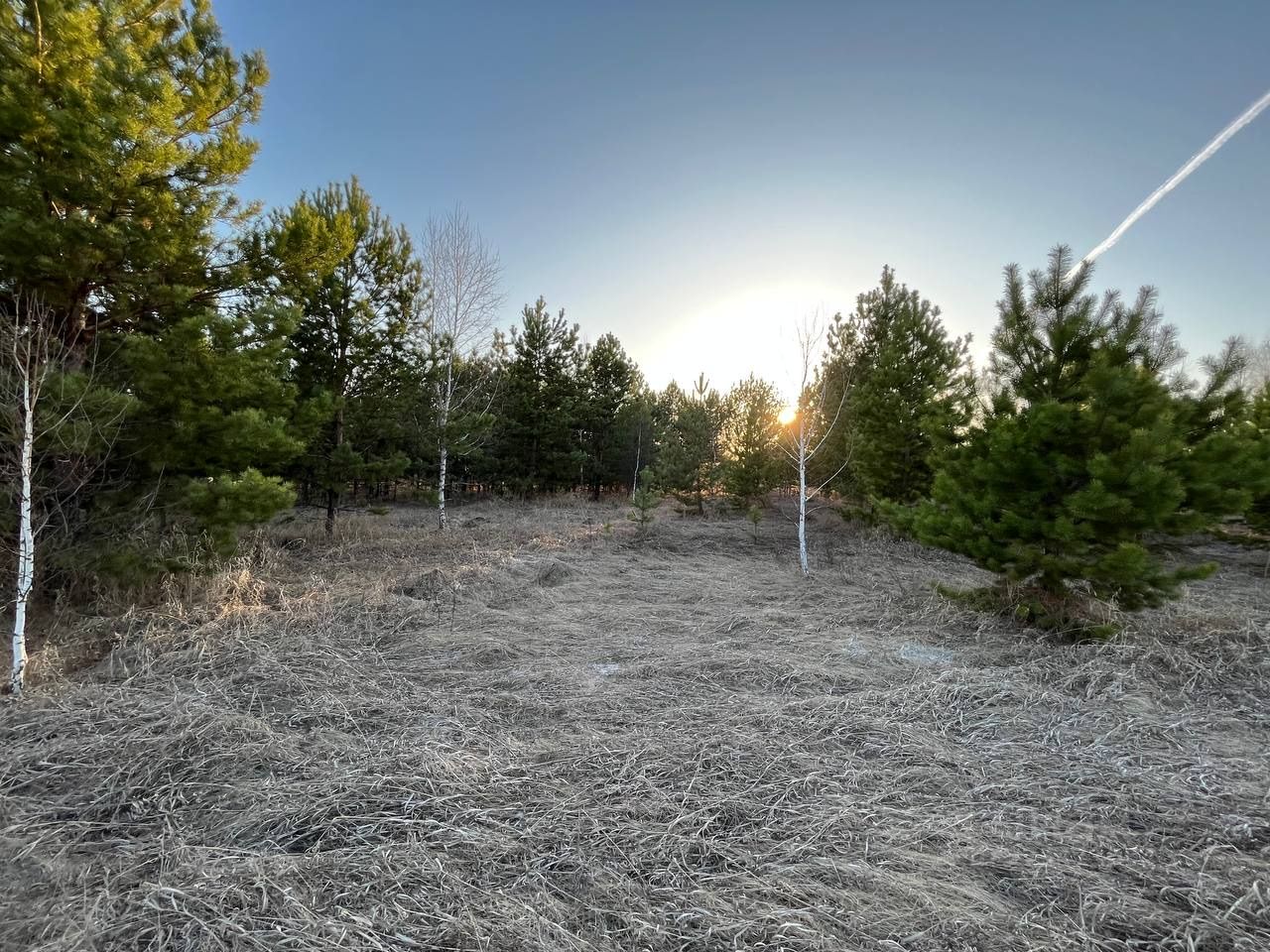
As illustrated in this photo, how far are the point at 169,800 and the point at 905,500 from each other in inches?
455

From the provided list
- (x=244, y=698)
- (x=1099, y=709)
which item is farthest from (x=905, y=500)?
(x=244, y=698)

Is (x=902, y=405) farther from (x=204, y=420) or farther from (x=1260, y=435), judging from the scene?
(x=204, y=420)

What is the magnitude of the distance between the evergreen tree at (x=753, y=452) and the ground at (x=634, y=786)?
8081 mm

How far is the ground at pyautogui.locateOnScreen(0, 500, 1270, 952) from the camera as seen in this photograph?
1892mm

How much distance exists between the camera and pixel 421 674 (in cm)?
440

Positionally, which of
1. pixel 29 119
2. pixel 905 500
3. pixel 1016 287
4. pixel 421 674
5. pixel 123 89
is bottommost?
pixel 421 674

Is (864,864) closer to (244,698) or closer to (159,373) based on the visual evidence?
(244,698)

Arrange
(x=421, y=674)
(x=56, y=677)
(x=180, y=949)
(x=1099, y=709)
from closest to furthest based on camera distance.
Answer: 1. (x=180, y=949)
2. (x=1099, y=709)
3. (x=56, y=677)
4. (x=421, y=674)

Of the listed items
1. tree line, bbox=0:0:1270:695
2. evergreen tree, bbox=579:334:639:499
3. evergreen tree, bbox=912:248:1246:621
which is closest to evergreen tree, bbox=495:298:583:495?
evergreen tree, bbox=579:334:639:499

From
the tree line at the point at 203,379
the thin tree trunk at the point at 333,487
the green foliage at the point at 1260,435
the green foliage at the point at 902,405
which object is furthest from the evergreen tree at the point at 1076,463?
the thin tree trunk at the point at 333,487

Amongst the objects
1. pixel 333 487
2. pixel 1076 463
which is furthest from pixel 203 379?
pixel 1076 463

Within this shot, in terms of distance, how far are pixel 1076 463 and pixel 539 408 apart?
1674cm

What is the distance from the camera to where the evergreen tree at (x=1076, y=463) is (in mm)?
4344

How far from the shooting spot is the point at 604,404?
2128cm
